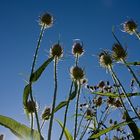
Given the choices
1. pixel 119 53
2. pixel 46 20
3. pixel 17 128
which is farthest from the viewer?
pixel 46 20

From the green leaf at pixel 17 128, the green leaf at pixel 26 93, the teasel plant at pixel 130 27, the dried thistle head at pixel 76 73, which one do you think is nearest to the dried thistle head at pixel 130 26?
the teasel plant at pixel 130 27

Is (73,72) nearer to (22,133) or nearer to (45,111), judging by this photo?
(45,111)

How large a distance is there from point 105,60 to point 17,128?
174cm

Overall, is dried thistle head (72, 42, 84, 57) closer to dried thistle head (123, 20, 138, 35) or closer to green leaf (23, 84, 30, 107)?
dried thistle head (123, 20, 138, 35)

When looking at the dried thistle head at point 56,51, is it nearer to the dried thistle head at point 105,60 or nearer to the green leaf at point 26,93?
the dried thistle head at point 105,60

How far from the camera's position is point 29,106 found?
291 centimetres

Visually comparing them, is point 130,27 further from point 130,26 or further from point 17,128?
point 17,128

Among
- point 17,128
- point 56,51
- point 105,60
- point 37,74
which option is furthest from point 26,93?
point 105,60

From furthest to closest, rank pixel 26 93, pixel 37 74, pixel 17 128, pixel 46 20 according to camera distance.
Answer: pixel 46 20, pixel 37 74, pixel 26 93, pixel 17 128

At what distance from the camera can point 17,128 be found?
2318mm

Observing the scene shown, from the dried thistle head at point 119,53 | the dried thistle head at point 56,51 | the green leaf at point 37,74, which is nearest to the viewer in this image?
the green leaf at point 37,74

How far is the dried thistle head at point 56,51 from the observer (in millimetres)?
3662

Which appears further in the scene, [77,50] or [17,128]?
[77,50]

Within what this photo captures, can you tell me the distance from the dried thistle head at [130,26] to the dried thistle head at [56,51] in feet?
3.59
